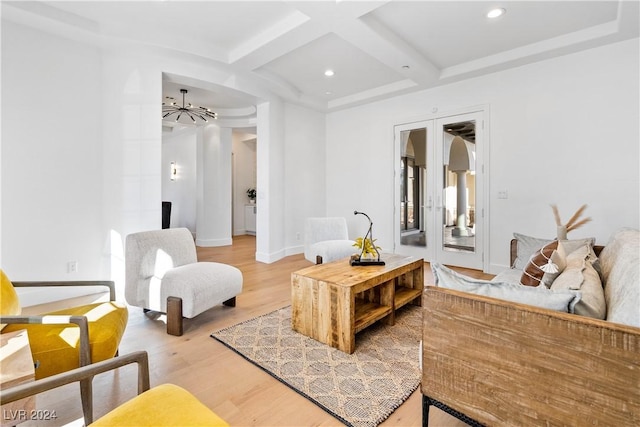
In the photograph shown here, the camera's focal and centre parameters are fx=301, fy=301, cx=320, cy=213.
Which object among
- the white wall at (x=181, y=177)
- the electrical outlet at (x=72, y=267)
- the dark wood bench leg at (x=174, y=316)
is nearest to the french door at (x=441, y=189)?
the dark wood bench leg at (x=174, y=316)

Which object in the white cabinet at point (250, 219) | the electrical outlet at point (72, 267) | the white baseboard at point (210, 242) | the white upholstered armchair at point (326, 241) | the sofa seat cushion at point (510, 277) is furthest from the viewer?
the white cabinet at point (250, 219)

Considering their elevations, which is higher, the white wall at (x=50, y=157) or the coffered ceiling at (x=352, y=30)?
the coffered ceiling at (x=352, y=30)

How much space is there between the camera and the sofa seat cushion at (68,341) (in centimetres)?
133

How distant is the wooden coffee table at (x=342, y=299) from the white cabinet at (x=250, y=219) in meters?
5.99

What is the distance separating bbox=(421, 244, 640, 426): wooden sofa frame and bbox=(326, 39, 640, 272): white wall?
132 inches

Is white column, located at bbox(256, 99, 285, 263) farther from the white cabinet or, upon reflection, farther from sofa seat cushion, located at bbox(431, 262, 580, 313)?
sofa seat cushion, located at bbox(431, 262, 580, 313)

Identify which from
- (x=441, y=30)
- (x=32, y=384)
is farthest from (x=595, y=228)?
(x=32, y=384)

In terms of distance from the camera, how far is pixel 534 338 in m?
1.06

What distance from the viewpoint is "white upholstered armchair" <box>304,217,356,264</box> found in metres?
4.02

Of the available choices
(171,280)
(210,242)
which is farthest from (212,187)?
(171,280)

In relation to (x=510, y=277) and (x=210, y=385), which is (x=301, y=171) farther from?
(x=210, y=385)

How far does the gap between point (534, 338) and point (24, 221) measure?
13.5ft

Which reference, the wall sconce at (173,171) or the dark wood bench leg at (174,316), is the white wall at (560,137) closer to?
the dark wood bench leg at (174,316)

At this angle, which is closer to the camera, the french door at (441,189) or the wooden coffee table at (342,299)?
the wooden coffee table at (342,299)
